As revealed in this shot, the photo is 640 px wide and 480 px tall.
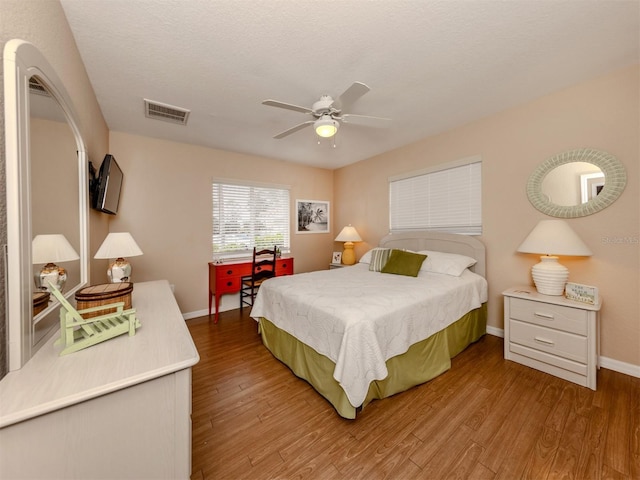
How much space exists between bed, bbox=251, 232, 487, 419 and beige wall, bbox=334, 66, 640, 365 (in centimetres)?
35

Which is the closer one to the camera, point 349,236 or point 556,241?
point 556,241

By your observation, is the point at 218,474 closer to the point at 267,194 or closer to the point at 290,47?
the point at 290,47

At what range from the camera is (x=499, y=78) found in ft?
7.06

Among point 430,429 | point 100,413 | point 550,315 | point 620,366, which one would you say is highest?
point 100,413

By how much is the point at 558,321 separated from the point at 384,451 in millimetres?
1831

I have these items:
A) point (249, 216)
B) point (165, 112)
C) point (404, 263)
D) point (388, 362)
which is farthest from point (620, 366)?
point (165, 112)

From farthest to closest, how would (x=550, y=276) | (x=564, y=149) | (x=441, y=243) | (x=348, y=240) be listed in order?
(x=348, y=240), (x=441, y=243), (x=564, y=149), (x=550, y=276)

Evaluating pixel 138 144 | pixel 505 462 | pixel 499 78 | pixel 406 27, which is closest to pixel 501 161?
pixel 499 78

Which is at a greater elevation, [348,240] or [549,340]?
[348,240]

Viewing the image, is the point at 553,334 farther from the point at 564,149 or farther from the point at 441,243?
the point at 564,149

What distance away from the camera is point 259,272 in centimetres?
364

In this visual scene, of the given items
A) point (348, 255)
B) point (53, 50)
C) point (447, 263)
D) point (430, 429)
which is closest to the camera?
point (53, 50)

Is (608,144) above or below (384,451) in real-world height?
above

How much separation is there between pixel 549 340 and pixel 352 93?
2.60 m
